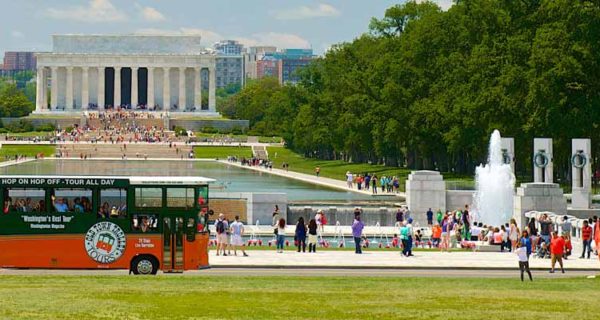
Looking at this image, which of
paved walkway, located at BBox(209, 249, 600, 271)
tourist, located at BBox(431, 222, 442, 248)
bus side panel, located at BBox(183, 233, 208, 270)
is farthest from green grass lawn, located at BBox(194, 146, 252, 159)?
bus side panel, located at BBox(183, 233, 208, 270)

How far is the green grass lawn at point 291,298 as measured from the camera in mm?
25734

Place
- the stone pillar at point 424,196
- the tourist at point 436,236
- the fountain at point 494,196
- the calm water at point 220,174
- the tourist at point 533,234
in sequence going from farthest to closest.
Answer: the calm water at point 220,174 < the stone pillar at point 424,196 < the fountain at point 494,196 < the tourist at point 436,236 < the tourist at point 533,234

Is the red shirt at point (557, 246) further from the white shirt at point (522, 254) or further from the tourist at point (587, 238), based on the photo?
the tourist at point (587, 238)

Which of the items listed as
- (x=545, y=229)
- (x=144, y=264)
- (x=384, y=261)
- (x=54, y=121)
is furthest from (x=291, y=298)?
(x=54, y=121)

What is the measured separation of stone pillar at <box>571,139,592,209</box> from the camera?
2392 inches

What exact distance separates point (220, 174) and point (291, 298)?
78.8m

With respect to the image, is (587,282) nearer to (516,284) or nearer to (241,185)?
(516,284)

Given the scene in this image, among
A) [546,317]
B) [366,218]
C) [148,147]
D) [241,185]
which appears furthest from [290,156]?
[546,317]

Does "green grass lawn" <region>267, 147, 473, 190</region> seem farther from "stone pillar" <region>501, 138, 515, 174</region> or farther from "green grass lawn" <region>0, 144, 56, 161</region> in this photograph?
"stone pillar" <region>501, 138, 515, 174</region>

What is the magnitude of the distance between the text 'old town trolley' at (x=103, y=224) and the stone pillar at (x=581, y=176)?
2686 centimetres

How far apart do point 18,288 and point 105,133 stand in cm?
14395

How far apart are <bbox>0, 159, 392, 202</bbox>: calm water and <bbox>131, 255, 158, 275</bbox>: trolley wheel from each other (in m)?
28.5

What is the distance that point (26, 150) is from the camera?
147125 mm

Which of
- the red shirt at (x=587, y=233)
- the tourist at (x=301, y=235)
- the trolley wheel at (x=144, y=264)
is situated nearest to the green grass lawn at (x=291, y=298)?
the trolley wheel at (x=144, y=264)
